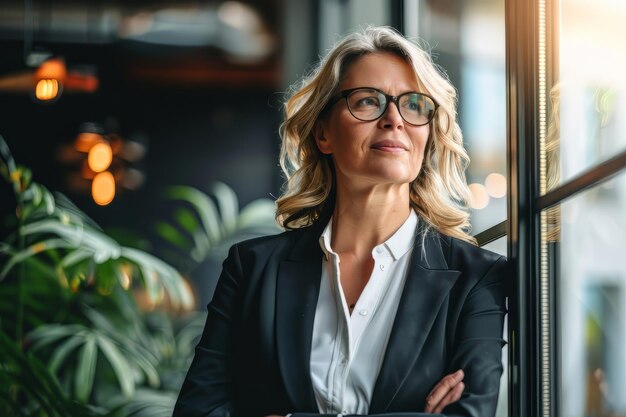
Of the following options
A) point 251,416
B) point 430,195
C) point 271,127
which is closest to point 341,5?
point 271,127

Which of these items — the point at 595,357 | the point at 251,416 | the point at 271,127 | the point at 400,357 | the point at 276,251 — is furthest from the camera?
the point at 271,127

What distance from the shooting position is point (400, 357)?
1748 millimetres

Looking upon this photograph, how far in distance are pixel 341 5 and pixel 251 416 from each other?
9.98 feet

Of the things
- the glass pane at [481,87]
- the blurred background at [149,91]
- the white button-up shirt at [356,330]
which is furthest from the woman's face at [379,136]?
the blurred background at [149,91]

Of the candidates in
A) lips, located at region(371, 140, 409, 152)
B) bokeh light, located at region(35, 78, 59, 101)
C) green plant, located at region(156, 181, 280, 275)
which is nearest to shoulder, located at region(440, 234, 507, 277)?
lips, located at region(371, 140, 409, 152)

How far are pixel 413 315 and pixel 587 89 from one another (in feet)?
1.96

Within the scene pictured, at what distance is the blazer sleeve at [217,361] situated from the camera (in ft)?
6.24

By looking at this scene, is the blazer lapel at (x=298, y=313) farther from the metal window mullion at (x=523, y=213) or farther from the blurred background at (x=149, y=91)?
the blurred background at (x=149, y=91)

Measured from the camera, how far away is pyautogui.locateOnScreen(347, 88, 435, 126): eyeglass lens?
187 cm

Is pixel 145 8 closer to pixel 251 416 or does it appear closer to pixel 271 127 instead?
pixel 271 127

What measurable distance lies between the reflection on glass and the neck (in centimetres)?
45

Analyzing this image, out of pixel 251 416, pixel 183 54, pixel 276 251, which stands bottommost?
pixel 251 416

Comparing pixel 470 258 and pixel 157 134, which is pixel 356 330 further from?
pixel 157 134

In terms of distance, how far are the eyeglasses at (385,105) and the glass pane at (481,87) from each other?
223 millimetres
